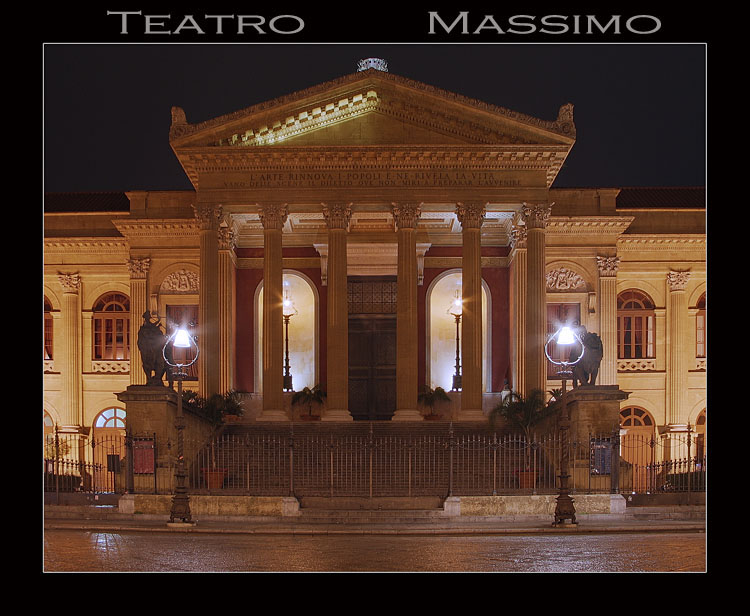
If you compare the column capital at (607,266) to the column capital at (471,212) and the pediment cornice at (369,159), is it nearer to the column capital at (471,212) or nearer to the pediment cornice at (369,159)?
the pediment cornice at (369,159)

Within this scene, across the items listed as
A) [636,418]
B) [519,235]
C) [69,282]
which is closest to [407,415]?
[519,235]

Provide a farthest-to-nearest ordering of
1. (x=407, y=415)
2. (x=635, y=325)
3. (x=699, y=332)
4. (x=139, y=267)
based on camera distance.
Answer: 1. (x=699, y=332)
2. (x=635, y=325)
3. (x=139, y=267)
4. (x=407, y=415)

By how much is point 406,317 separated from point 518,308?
3999 millimetres

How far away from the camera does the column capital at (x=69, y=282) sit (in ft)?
135

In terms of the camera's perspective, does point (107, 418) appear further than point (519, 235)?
Yes

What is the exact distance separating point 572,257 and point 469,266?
Answer: 670cm

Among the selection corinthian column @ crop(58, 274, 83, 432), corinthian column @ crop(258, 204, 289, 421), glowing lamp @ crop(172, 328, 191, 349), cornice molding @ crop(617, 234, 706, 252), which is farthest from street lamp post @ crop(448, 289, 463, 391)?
glowing lamp @ crop(172, 328, 191, 349)

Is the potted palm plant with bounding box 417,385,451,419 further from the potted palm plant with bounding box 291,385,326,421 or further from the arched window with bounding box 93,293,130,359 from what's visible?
the arched window with bounding box 93,293,130,359

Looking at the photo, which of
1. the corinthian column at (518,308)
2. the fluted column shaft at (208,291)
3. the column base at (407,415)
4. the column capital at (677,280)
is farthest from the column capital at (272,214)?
the column capital at (677,280)

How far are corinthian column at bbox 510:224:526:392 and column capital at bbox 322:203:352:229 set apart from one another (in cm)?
608

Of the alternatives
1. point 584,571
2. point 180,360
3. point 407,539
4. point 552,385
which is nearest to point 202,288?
point 180,360

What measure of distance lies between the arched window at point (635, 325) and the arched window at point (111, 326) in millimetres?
19240

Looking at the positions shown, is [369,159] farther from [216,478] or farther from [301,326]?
[216,478]

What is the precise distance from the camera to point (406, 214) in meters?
33.9
